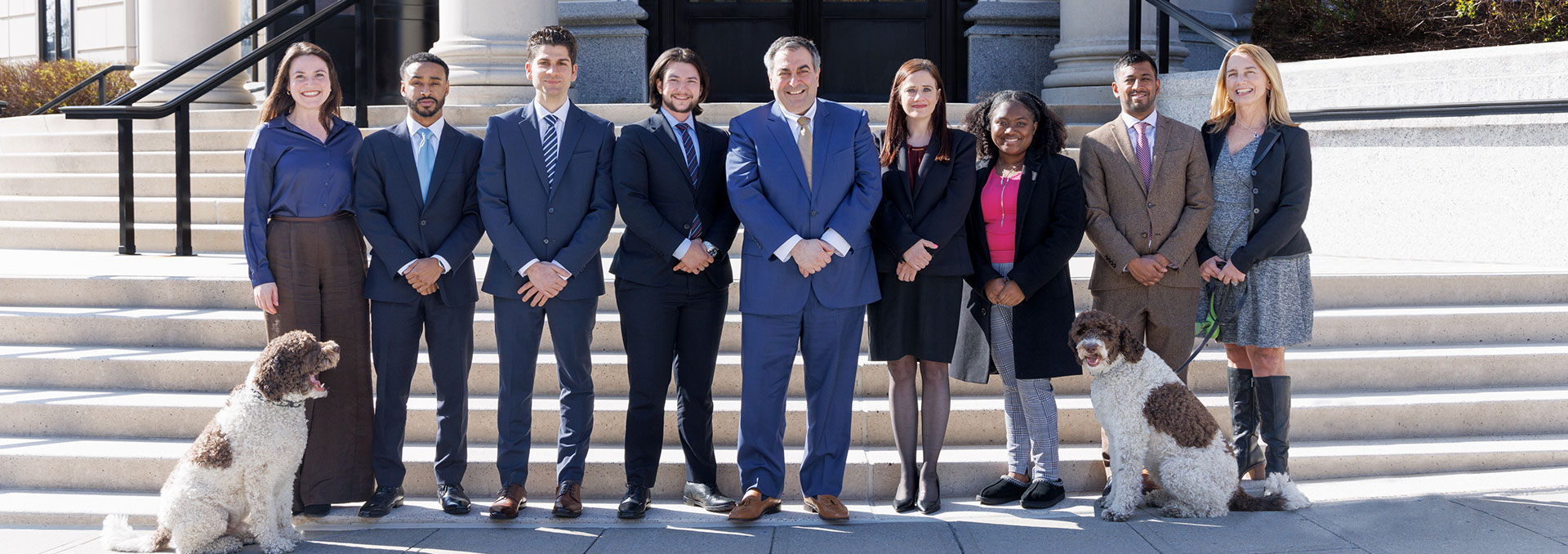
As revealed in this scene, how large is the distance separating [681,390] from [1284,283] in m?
2.65

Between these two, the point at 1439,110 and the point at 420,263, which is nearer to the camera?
the point at 420,263

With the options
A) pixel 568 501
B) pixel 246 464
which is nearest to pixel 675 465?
pixel 568 501

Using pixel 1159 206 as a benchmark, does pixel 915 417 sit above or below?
below

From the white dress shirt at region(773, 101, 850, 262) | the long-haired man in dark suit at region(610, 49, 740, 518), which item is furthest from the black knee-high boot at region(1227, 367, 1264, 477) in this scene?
the long-haired man in dark suit at region(610, 49, 740, 518)

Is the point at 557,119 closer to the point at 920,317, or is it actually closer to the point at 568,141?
the point at 568,141

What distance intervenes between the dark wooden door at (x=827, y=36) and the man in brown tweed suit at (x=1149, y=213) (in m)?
6.61

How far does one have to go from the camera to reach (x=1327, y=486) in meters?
5.02

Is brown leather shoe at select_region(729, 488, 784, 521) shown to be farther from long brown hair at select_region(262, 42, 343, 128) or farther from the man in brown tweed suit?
long brown hair at select_region(262, 42, 343, 128)

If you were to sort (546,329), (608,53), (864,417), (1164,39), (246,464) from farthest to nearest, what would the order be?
(608,53)
(1164,39)
(546,329)
(864,417)
(246,464)

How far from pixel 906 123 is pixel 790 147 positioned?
57 centimetres

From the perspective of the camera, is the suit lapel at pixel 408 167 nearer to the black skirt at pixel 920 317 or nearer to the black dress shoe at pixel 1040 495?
the black skirt at pixel 920 317

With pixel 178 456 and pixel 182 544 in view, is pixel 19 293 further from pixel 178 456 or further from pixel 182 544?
pixel 182 544

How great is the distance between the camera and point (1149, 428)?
449 centimetres

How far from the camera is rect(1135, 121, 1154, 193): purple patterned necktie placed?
15.7ft
